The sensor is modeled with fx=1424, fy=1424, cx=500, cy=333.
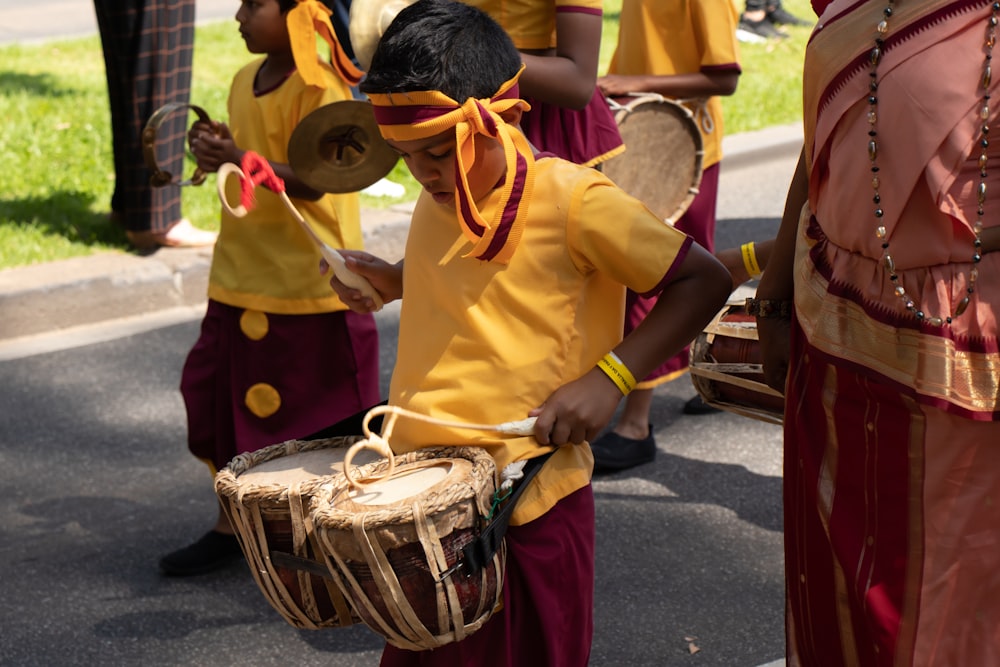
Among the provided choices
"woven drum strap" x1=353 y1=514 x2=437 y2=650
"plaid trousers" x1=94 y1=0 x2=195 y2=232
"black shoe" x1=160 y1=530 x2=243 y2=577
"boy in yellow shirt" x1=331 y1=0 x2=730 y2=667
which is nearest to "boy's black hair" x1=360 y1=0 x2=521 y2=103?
"boy in yellow shirt" x1=331 y1=0 x2=730 y2=667

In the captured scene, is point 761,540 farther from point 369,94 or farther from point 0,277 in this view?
point 0,277

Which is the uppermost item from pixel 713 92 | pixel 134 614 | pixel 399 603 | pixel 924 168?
pixel 924 168

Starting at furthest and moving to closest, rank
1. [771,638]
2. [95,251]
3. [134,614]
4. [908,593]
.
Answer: [95,251] < [134,614] < [771,638] < [908,593]

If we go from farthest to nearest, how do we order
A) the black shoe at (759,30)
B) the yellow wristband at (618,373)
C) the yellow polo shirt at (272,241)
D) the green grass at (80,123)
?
the black shoe at (759,30) < the green grass at (80,123) < the yellow polo shirt at (272,241) < the yellow wristband at (618,373)

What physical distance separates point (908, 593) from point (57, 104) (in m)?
8.32

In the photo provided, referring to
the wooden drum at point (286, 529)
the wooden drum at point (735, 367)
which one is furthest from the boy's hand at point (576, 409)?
the wooden drum at point (735, 367)

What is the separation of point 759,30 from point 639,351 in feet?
33.9

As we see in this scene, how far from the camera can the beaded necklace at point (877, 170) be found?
1938mm

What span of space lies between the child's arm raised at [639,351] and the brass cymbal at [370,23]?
901 millimetres

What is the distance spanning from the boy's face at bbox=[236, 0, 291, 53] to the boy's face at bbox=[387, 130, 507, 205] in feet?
4.43

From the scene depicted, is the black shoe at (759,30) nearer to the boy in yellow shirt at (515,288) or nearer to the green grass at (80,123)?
the green grass at (80,123)

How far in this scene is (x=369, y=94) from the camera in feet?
7.93

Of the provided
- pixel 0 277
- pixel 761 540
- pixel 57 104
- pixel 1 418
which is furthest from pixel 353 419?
pixel 57 104

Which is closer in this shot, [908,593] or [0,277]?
[908,593]
